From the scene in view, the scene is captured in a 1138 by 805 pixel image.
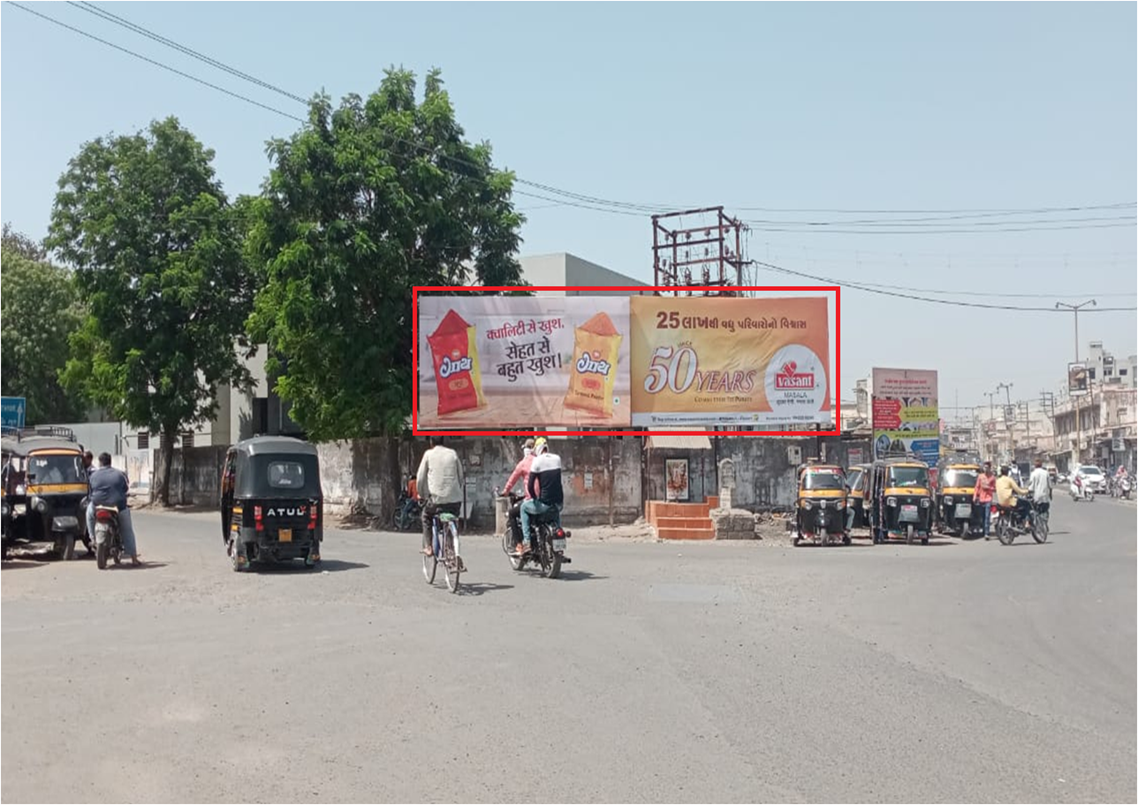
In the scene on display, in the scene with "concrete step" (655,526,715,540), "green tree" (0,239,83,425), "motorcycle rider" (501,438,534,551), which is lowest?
"concrete step" (655,526,715,540)

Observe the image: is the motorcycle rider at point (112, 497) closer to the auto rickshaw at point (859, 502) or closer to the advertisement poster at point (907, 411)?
the auto rickshaw at point (859, 502)

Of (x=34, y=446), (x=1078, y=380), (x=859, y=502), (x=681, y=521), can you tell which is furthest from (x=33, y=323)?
(x=1078, y=380)

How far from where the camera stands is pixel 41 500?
58.2 feet

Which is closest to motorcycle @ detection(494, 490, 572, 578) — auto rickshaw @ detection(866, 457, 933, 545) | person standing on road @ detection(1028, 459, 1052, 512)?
auto rickshaw @ detection(866, 457, 933, 545)

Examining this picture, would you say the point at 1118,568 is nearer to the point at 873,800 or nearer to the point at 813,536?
the point at 813,536

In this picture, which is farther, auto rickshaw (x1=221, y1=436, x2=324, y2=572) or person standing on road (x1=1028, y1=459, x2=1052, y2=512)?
person standing on road (x1=1028, y1=459, x2=1052, y2=512)

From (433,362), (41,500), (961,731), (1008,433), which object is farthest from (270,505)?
(1008,433)

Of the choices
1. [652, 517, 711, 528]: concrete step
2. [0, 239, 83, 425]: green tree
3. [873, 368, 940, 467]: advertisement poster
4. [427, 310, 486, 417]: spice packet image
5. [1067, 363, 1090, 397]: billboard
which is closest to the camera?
[652, 517, 711, 528]: concrete step

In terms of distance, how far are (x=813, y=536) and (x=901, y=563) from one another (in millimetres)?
5482

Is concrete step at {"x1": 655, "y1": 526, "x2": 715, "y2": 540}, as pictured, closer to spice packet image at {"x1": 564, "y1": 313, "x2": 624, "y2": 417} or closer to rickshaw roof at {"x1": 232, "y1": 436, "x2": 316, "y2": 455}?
spice packet image at {"x1": 564, "y1": 313, "x2": 624, "y2": 417}

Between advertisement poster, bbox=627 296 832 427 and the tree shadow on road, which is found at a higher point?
advertisement poster, bbox=627 296 832 427

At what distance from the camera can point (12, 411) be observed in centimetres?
2794

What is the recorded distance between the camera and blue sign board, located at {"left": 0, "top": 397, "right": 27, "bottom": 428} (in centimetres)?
2755

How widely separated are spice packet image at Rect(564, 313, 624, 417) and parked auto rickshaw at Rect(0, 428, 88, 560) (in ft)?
43.0
